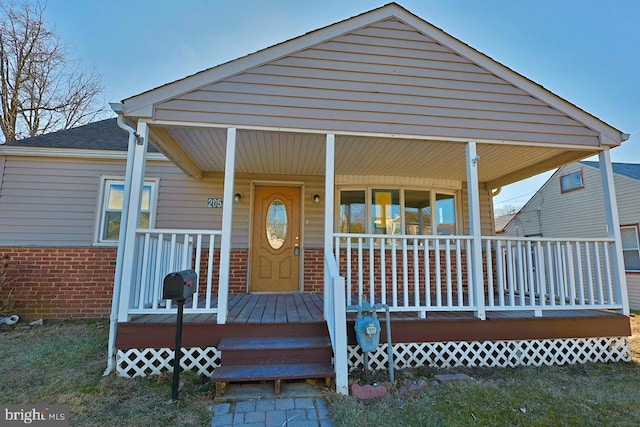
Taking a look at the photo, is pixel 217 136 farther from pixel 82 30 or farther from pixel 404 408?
pixel 82 30

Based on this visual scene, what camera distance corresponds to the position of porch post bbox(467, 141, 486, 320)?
364 centimetres

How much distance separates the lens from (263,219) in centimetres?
591

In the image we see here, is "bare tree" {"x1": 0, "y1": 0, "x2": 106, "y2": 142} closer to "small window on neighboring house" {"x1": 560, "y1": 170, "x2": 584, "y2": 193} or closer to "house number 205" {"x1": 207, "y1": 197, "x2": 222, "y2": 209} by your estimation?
"house number 205" {"x1": 207, "y1": 197, "x2": 222, "y2": 209}

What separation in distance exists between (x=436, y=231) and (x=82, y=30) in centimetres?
1253

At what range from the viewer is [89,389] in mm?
2773

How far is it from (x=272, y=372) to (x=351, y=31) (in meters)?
4.09

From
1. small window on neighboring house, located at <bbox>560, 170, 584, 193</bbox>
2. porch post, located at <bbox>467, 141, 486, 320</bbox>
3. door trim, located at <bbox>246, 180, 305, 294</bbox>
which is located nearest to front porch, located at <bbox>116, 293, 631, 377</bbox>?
porch post, located at <bbox>467, 141, 486, 320</bbox>

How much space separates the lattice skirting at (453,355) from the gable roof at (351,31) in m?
2.66

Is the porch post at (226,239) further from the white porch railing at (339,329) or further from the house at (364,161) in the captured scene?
the white porch railing at (339,329)

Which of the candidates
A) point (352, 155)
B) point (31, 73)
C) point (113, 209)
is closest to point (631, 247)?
point (352, 155)

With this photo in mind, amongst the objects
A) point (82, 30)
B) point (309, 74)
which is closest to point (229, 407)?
point (309, 74)

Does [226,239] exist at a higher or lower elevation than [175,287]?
higher

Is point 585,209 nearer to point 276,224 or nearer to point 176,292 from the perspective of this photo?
point 276,224

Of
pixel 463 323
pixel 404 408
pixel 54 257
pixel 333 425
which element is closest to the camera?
pixel 333 425
